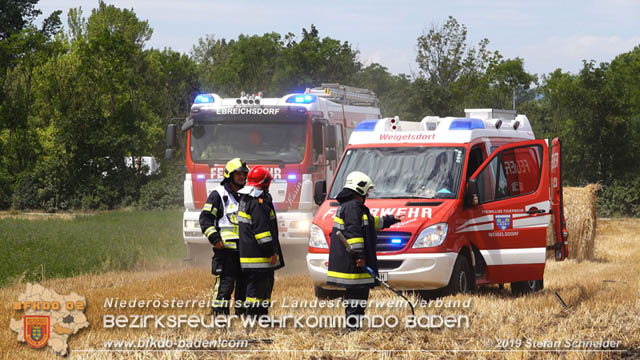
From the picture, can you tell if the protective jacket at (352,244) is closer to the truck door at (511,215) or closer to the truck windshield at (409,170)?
the truck windshield at (409,170)

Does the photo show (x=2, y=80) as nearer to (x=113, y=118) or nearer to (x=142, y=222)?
(x=113, y=118)

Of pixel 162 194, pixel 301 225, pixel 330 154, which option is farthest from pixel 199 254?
pixel 162 194

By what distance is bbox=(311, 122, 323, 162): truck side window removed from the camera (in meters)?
17.4

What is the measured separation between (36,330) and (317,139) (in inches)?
335

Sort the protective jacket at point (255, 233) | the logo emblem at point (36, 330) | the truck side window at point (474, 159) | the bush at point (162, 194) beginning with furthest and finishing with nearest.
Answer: the bush at point (162, 194) < the truck side window at point (474, 159) < the protective jacket at point (255, 233) < the logo emblem at point (36, 330)

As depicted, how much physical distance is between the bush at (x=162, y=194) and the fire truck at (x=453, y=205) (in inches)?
1400

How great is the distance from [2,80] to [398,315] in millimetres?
49990

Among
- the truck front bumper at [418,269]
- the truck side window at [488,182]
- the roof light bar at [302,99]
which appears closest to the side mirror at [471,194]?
the truck side window at [488,182]

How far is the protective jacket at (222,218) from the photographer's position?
1003 cm

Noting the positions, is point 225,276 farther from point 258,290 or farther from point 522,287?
point 522,287

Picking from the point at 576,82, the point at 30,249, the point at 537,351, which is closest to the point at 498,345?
the point at 537,351

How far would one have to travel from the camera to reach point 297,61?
74312 millimetres

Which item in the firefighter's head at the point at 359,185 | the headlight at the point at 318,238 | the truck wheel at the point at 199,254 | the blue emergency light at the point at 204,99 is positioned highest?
the blue emergency light at the point at 204,99

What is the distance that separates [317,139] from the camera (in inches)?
685
